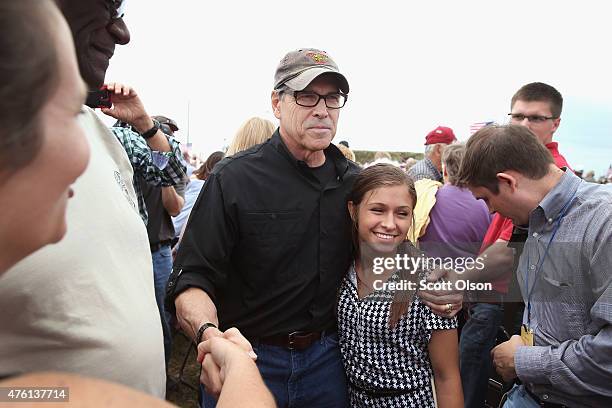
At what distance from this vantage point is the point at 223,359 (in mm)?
1269

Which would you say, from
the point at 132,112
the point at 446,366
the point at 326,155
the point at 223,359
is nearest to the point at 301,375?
the point at 446,366

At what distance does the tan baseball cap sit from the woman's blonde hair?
1.26 m

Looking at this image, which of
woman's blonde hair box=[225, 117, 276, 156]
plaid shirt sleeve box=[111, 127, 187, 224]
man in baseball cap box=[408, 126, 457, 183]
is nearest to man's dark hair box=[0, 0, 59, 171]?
plaid shirt sleeve box=[111, 127, 187, 224]

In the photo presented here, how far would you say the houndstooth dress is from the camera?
2033 mm

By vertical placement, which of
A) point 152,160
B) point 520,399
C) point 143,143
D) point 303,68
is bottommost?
point 520,399

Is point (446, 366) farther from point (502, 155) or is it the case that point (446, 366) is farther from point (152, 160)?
point (152, 160)

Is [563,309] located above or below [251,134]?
below

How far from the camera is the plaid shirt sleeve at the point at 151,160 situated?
252cm

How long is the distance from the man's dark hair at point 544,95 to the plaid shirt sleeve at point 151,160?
3057 mm

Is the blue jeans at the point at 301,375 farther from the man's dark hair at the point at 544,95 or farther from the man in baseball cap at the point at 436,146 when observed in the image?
the man in baseball cap at the point at 436,146

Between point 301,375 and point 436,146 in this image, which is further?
point 436,146

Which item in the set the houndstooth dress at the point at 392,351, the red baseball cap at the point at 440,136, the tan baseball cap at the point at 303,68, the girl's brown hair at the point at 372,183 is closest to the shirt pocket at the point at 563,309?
the houndstooth dress at the point at 392,351

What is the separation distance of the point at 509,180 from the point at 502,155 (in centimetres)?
13

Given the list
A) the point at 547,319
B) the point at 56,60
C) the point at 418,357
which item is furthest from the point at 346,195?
the point at 56,60
